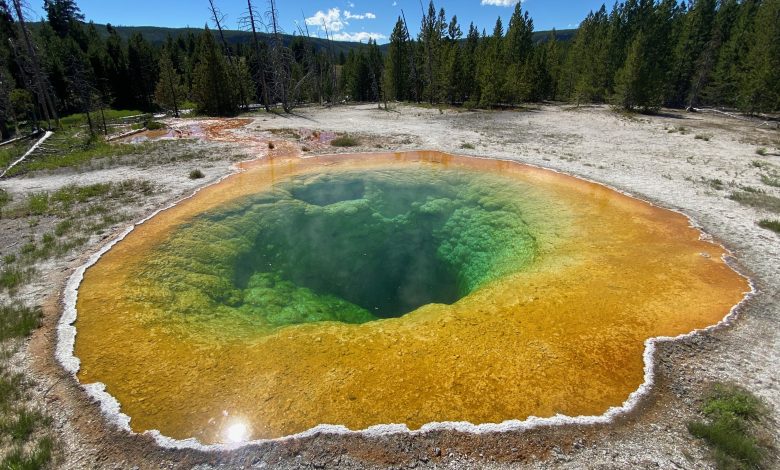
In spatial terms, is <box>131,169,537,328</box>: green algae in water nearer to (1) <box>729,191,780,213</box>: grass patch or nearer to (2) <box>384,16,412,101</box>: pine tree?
(1) <box>729,191,780,213</box>: grass patch

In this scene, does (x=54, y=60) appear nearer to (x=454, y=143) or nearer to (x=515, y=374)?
(x=454, y=143)

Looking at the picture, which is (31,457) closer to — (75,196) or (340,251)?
(340,251)

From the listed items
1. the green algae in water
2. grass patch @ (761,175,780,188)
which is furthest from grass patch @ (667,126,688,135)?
the green algae in water

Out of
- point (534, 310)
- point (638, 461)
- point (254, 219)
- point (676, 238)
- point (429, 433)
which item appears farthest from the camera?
point (254, 219)

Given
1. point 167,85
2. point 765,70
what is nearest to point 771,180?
point 765,70

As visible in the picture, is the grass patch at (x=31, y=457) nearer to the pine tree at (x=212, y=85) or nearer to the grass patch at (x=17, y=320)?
the grass patch at (x=17, y=320)

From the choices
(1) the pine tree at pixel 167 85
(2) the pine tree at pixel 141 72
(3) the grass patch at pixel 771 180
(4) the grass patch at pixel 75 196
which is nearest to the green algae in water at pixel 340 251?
(4) the grass patch at pixel 75 196

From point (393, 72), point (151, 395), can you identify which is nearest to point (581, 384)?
point (151, 395)

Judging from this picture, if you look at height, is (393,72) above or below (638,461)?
above
